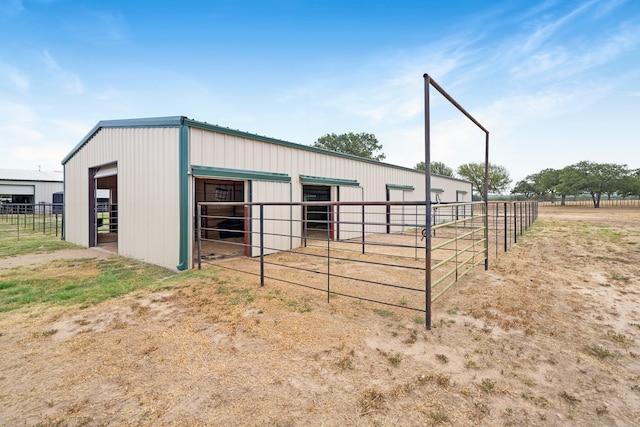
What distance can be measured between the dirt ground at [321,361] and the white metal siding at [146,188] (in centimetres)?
210

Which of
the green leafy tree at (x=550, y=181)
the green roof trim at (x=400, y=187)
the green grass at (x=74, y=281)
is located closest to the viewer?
the green grass at (x=74, y=281)

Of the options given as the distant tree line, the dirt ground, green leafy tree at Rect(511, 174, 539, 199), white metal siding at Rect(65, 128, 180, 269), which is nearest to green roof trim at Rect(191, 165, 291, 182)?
white metal siding at Rect(65, 128, 180, 269)

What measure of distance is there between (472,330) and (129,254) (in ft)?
23.9

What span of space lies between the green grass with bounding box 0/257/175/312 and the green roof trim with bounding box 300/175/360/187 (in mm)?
4453

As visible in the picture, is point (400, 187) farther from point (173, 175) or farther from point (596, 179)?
point (596, 179)

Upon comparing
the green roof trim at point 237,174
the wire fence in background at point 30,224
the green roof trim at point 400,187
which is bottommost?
the wire fence in background at point 30,224

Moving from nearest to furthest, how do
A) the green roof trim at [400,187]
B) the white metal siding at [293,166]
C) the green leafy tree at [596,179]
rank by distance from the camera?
the white metal siding at [293,166] → the green roof trim at [400,187] → the green leafy tree at [596,179]

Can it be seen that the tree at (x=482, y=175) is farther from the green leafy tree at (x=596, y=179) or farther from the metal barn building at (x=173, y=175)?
the metal barn building at (x=173, y=175)

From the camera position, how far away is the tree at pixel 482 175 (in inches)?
1720

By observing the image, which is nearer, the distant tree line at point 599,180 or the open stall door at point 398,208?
the open stall door at point 398,208

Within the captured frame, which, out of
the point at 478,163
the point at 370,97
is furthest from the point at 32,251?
the point at 478,163

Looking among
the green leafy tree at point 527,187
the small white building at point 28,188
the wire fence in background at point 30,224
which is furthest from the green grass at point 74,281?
the green leafy tree at point 527,187

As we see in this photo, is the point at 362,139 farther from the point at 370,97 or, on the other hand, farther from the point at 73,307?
the point at 73,307

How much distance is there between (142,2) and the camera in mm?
10016
